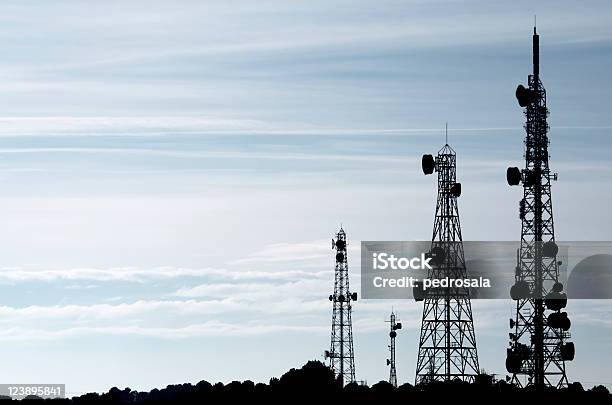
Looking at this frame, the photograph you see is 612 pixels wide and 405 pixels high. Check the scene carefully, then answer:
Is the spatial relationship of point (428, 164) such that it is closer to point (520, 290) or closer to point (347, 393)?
point (520, 290)

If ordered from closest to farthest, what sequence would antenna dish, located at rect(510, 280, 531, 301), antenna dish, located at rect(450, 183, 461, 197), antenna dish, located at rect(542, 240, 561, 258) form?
antenna dish, located at rect(450, 183, 461, 197)
antenna dish, located at rect(542, 240, 561, 258)
antenna dish, located at rect(510, 280, 531, 301)

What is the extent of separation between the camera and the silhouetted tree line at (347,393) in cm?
13375

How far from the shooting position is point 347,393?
158750 millimetres

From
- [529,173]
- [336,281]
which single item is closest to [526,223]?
[529,173]

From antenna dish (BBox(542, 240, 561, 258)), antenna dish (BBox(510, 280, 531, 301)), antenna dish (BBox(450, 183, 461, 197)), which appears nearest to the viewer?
antenna dish (BBox(450, 183, 461, 197))

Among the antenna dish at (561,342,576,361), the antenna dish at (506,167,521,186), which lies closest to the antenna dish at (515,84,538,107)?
the antenna dish at (506,167,521,186)

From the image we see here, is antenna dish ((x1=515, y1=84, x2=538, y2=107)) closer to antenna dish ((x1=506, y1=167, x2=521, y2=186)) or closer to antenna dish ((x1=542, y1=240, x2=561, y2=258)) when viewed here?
antenna dish ((x1=506, y1=167, x2=521, y2=186))

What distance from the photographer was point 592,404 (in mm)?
147875

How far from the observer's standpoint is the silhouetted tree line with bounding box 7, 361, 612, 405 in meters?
134

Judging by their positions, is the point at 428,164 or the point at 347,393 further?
the point at 347,393

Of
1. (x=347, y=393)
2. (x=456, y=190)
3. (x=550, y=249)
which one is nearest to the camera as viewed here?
(x=456, y=190)

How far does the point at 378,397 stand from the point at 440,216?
42801 millimetres

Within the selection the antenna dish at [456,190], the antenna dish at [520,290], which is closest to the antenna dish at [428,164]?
the antenna dish at [456,190]

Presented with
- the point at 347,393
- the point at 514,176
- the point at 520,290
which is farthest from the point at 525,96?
the point at 347,393
